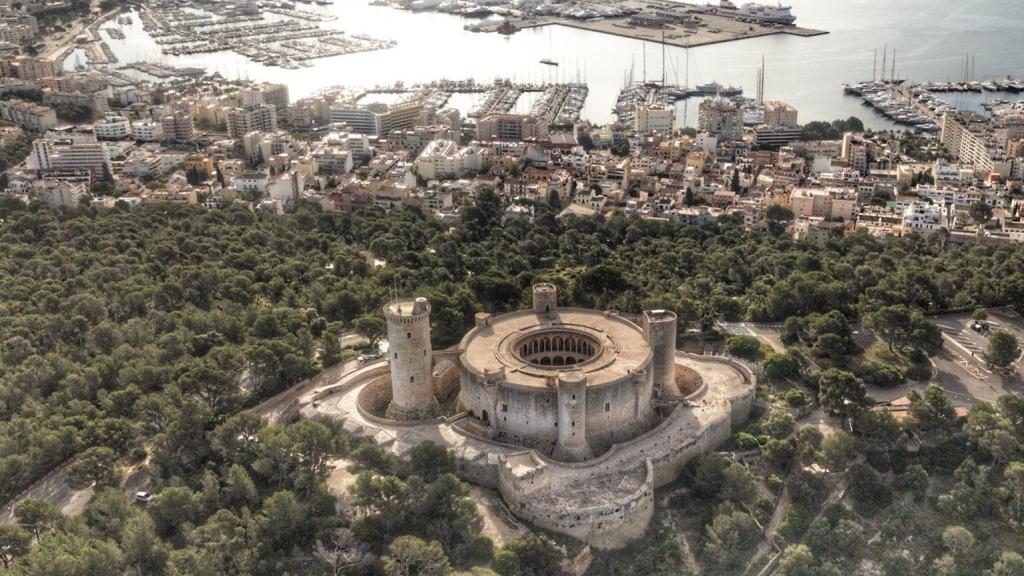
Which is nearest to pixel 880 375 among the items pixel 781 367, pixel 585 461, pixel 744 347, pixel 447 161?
pixel 781 367

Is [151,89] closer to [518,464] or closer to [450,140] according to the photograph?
[450,140]

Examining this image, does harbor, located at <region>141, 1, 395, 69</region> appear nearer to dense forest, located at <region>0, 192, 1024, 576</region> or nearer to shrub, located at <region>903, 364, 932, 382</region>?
dense forest, located at <region>0, 192, 1024, 576</region>

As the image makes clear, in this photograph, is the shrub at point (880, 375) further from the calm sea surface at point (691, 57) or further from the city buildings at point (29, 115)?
the city buildings at point (29, 115)

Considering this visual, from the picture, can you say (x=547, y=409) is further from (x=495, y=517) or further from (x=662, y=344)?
(x=662, y=344)

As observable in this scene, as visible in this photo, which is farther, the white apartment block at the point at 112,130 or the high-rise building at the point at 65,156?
the white apartment block at the point at 112,130

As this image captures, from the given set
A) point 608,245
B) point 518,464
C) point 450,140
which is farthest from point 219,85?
point 518,464

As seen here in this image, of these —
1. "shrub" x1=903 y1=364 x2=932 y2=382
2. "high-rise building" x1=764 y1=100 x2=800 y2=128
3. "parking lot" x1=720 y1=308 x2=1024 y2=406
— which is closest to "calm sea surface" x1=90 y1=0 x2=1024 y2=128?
"high-rise building" x1=764 y1=100 x2=800 y2=128

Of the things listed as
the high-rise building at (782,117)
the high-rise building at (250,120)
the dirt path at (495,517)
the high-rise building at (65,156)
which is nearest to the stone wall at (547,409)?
the dirt path at (495,517)
